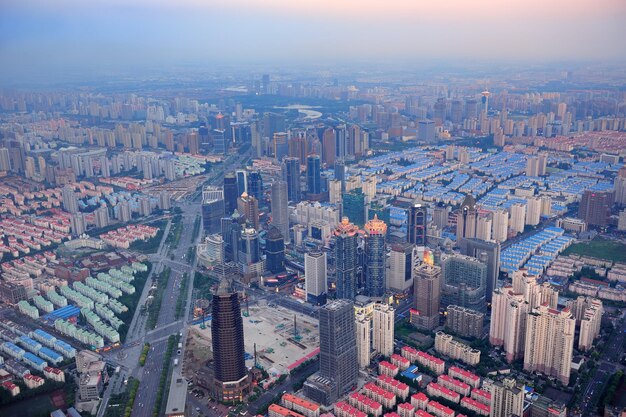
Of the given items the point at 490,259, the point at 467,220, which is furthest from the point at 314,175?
the point at 490,259

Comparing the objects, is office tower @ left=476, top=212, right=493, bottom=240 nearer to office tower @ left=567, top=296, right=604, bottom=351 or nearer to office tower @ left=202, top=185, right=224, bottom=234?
office tower @ left=567, top=296, right=604, bottom=351

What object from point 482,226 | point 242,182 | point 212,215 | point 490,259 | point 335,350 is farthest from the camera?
point 242,182

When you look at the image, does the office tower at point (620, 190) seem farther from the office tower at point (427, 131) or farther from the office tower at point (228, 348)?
the office tower at point (228, 348)

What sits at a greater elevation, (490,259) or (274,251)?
(490,259)

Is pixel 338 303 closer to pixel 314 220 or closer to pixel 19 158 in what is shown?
pixel 314 220

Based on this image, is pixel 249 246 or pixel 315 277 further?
pixel 249 246

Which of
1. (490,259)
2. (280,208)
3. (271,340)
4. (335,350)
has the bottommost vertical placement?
(271,340)

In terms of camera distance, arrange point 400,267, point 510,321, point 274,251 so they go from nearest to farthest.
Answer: point 510,321 → point 400,267 → point 274,251

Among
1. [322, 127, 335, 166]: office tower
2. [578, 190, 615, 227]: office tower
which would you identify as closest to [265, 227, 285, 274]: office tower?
[578, 190, 615, 227]: office tower

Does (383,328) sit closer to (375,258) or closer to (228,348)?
(375,258)
